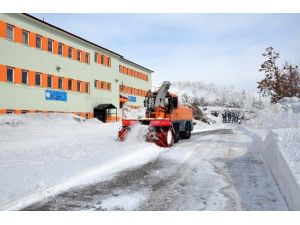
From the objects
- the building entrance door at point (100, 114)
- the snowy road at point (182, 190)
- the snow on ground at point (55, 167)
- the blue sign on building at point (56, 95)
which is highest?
the blue sign on building at point (56, 95)

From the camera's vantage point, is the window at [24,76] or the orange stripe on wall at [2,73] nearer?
the orange stripe on wall at [2,73]

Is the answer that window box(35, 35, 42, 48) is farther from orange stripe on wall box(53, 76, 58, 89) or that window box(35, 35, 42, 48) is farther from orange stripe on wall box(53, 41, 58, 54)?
orange stripe on wall box(53, 76, 58, 89)

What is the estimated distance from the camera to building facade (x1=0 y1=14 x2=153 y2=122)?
27281 mm

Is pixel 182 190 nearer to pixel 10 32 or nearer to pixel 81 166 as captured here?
pixel 81 166

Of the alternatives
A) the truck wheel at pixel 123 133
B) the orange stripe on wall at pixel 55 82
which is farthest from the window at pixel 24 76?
the truck wheel at pixel 123 133

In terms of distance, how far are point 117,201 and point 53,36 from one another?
28.3m

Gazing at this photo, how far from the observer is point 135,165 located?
11.4 meters

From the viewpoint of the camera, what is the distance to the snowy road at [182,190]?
21.7 feet

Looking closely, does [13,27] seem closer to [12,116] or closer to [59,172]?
[12,116]

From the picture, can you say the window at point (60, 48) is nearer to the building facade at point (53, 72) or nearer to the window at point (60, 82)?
the building facade at point (53, 72)

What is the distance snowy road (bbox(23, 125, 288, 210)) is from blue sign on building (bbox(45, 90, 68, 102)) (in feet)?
71.2

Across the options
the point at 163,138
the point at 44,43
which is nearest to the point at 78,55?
the point at 44,43

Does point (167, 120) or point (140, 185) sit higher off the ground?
point (167, 120)

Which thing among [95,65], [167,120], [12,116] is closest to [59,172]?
[167,120]
